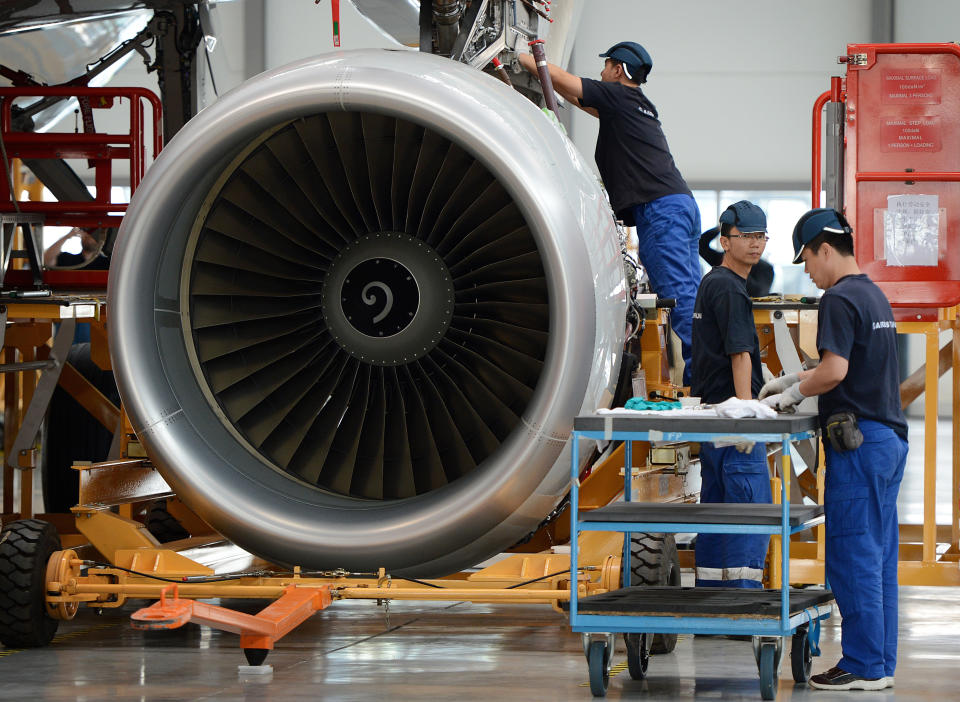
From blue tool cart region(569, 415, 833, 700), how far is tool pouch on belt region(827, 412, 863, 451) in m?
0.10

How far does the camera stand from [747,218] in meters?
5.79

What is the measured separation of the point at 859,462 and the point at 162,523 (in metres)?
4.23

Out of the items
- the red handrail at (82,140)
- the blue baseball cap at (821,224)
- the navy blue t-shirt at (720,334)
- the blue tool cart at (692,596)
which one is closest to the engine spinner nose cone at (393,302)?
the blue tool cart at (692,596)

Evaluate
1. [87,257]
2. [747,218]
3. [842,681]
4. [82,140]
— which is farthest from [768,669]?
→ [87,257]

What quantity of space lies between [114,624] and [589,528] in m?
2.85

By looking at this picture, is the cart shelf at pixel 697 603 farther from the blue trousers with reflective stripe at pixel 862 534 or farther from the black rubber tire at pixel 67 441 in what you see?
the black rubber tire at pixel 67 441

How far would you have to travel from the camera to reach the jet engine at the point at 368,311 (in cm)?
408

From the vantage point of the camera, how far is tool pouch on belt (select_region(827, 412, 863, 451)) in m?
4.70

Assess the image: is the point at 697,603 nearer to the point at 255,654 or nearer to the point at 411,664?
the point at 411,664

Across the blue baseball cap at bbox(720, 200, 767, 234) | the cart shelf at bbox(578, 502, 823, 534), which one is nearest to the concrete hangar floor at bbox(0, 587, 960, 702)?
the cart shelf at bbox(578, 502, 823, 534)

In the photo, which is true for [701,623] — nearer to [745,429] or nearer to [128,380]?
[745,429]

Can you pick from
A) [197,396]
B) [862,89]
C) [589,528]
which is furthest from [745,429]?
[862,89]

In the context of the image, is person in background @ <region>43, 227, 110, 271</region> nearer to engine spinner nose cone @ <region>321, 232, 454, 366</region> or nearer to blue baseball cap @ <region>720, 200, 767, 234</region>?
engine spinner nose cone @ <region>321, 232, 454, 366</region>

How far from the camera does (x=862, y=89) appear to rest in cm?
693
